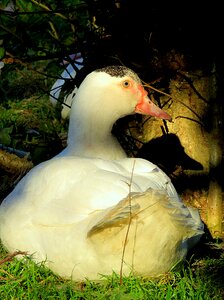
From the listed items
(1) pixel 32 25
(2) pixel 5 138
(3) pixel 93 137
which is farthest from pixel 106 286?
(2) pixel 5 138

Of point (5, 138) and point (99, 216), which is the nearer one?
point (99, 216)

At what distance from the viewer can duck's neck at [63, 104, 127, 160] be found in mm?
4781

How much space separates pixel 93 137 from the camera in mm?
4789

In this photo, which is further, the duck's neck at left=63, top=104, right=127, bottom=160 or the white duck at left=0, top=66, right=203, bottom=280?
the duck's neck at left=63, top=104, right=127, bottom=160

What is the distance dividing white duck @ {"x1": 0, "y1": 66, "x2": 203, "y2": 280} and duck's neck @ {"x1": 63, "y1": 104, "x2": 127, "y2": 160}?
6cm

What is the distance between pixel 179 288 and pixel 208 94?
4.73ft

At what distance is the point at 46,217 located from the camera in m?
4.11

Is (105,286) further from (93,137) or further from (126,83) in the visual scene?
(126,83)

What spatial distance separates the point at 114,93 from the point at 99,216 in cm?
112

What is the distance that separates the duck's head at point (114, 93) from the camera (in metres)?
4.74

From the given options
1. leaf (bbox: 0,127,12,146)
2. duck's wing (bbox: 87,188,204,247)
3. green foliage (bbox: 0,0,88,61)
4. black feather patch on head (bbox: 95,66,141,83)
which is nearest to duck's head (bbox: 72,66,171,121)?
black feather patch on head (bbox: 95,66,141,83)

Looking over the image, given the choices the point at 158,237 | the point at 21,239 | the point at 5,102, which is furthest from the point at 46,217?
the point at 5,102

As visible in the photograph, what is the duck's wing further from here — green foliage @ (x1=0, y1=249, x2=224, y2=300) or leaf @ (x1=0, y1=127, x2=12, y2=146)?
leaf @ (x1=0, y1=127, x2=12, y2=146)

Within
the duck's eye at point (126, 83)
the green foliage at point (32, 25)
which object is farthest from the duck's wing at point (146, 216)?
the green foliage at point (32, 25)
